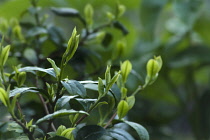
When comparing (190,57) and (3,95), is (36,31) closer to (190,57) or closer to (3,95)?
(3,95)

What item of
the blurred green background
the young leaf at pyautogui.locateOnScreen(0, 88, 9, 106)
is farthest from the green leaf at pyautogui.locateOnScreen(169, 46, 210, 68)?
the young leaf at pyautogui.locateOnScreen(0, 88, 9, 106)

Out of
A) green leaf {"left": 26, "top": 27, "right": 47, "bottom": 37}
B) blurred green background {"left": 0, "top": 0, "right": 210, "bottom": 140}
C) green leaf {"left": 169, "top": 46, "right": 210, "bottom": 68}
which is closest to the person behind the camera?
green leaf {"left": 26, "top": 27, "right": 47, "bottom": 37}

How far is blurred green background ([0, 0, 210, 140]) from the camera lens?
855 millimetres

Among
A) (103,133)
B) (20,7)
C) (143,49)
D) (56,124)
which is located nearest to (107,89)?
(103,133)

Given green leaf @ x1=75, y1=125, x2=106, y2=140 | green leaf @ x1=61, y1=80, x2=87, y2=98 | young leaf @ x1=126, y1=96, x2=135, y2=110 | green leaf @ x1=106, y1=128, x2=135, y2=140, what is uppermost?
green leaf @ x1=61, y1=80, x2=87, y2=98

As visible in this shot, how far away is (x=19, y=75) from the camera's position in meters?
0.40

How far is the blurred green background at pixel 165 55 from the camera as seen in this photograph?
855 millimetres

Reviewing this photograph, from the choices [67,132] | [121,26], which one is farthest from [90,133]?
[121,26]

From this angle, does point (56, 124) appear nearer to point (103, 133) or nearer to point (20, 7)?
point (103, 133)

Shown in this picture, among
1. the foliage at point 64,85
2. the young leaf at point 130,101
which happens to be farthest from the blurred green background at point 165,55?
the young leaf at point 130,101

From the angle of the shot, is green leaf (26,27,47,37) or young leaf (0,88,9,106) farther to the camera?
green leaf (26,27,47,37)

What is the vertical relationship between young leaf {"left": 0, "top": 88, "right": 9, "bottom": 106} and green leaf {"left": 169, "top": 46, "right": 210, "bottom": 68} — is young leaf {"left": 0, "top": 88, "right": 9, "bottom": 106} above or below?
above

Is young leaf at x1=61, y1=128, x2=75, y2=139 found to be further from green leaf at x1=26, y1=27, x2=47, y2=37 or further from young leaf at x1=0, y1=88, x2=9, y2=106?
green leaf at x1=26, y1=27, x2=47, y2=37

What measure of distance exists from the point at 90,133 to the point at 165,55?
63cm
